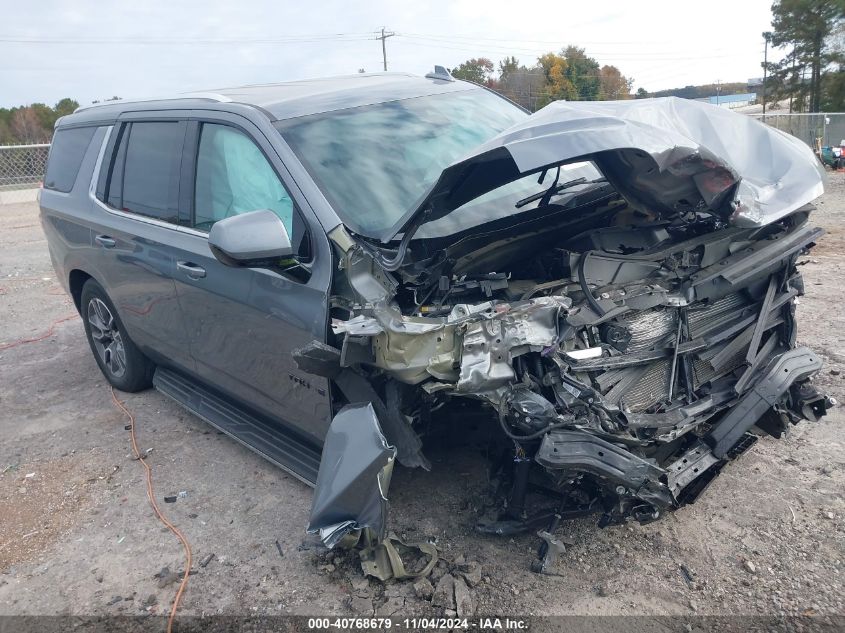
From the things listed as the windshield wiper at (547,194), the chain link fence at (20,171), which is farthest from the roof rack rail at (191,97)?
the chain link fence at (20,171)

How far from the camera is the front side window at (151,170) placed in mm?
3939

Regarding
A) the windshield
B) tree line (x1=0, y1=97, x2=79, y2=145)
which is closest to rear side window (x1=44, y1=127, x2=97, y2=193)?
the windshield

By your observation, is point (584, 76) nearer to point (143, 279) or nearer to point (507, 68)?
point (507, 68)

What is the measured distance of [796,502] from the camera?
3.17m

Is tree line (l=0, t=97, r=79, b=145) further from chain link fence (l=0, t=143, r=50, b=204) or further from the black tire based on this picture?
the black tire

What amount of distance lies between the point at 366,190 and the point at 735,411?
194 centimetres

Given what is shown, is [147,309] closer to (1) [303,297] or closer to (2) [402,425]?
(1) [303,297]

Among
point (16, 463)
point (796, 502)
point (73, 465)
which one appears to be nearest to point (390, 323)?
point (796, 502)

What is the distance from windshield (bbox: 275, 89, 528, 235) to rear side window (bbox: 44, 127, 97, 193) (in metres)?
2.37

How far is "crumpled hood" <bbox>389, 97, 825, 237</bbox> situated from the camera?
8.32 ft

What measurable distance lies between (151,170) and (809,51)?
4681cm

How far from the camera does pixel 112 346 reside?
17.2 feet

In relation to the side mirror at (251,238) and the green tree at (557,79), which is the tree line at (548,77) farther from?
the side mirror at (251,238)

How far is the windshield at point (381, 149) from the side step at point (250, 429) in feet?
4.15
